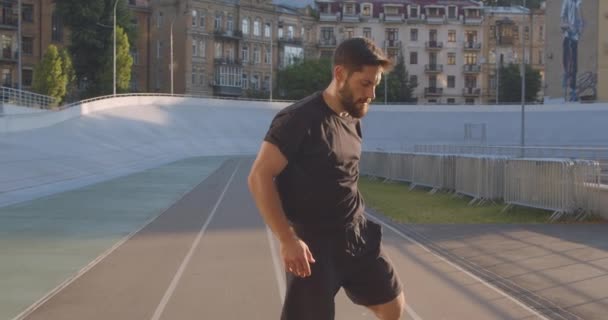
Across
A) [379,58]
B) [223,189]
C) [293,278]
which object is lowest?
[223,189]

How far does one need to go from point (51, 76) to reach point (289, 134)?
61.6 m

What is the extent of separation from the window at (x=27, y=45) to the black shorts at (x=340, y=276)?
78630 millimetres

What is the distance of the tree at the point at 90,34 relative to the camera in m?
76.6

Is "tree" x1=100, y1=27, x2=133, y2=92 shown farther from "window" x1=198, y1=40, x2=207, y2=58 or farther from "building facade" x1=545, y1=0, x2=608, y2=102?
"building facade" x1=545, y1=0, x2=608, y2=102

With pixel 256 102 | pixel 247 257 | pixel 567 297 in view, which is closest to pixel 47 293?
pixel 247 257

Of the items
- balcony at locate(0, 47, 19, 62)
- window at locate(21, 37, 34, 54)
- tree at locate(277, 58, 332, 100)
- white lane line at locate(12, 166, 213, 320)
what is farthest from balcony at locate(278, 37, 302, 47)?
white lane line at locate(12, 166, 213, 320)

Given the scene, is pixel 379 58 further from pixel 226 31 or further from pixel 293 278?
pixel 226 31

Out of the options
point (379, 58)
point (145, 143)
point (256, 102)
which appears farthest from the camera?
point (256, 102)

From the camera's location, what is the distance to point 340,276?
4891 millimetres

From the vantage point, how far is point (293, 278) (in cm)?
470

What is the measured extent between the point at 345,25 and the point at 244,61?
1778 centimetres

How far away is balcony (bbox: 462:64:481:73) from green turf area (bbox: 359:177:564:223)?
3224 inches

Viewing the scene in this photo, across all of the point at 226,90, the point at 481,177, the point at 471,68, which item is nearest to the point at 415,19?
the point at 471,68

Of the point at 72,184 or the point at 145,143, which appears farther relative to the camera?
the point at 145,143
